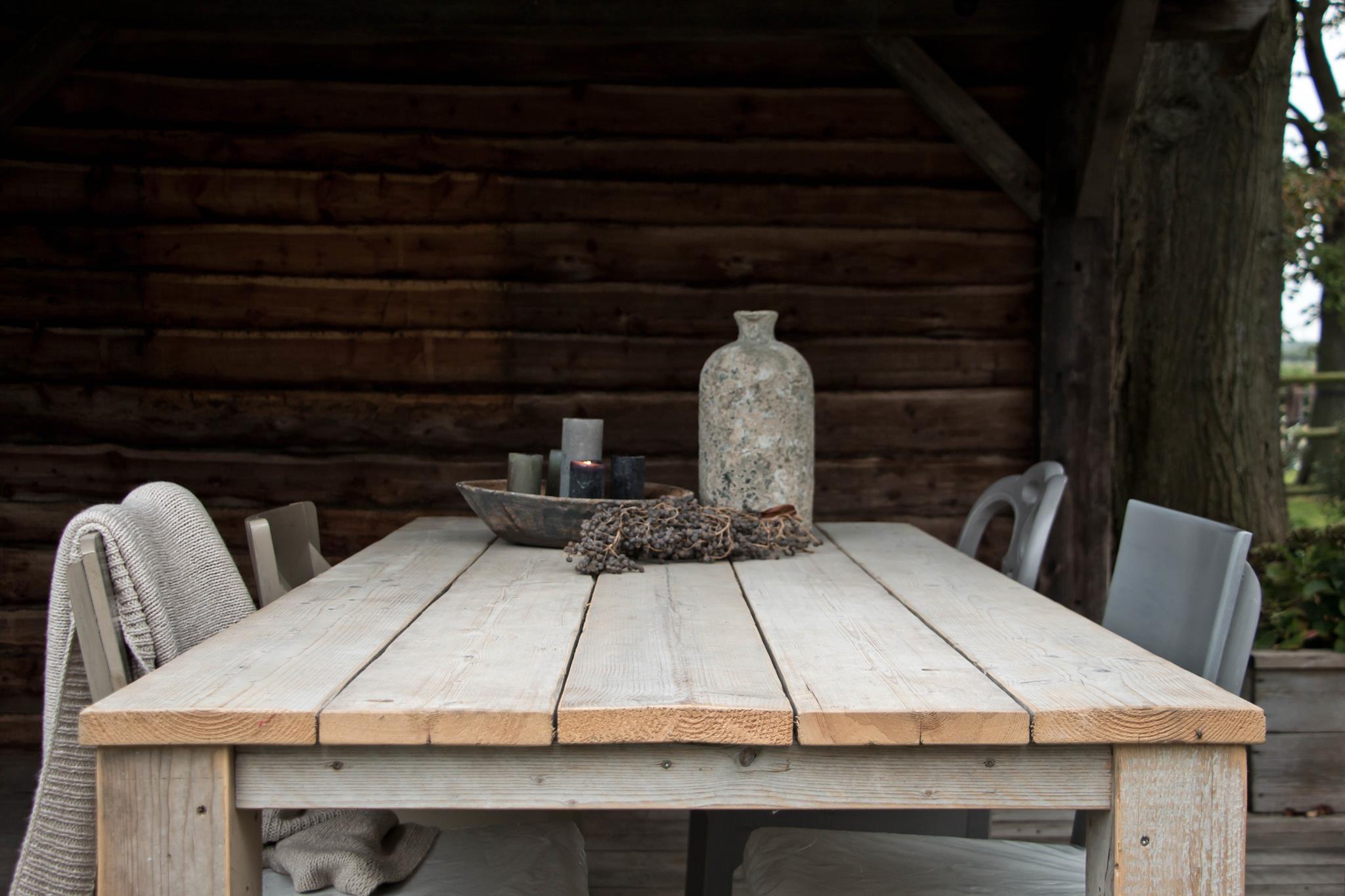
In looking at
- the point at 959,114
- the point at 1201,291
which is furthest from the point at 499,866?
the point at 1201,291

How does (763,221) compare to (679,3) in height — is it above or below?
below

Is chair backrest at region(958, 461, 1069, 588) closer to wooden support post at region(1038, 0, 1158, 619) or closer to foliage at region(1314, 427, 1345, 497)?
wooden support post at region(1038, 0, 1158, 619)

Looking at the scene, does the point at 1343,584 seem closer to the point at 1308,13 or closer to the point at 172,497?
the point at 172,497

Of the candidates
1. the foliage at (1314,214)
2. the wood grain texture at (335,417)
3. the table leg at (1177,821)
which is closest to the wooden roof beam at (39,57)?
the wood grain texture at (335,417)

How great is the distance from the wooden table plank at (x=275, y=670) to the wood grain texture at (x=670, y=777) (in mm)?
50

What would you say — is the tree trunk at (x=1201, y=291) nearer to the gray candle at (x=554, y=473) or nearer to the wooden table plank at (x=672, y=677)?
the gray candle at (x=554, y=473)

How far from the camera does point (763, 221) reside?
350 centimetres

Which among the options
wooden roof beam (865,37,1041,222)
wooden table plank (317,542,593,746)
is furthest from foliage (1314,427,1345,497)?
wooden table plank (317,542,593,746)

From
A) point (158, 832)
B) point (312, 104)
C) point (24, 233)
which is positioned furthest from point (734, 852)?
point (24, 233)

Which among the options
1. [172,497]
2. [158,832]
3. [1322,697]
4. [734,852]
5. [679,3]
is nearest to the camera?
[158,832]

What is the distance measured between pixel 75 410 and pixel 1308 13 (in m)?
7.13

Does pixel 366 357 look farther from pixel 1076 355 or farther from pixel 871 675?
pixel 871 675

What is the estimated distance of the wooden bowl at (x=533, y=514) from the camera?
6.90ft

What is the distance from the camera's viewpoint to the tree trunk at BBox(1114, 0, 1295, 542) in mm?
3705
